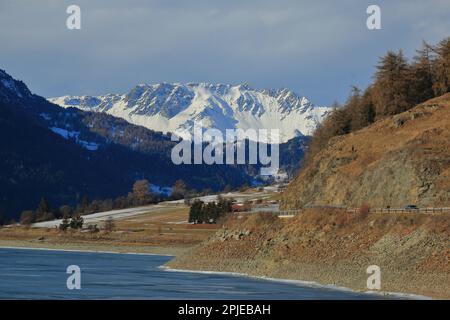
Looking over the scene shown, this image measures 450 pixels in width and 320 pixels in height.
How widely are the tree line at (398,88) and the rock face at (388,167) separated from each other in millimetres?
18031

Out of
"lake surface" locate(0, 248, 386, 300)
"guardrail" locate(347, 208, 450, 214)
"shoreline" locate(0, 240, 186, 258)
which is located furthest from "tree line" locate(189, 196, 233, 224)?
"guardrail" locate(347, 208, 450, 214)

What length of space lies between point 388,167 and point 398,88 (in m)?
40.0

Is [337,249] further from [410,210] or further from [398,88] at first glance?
[398,88]

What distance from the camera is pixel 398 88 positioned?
440 feet

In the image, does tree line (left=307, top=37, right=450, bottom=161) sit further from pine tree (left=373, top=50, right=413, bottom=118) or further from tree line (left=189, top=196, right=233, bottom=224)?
tree line (left=189, top=196, right=233, bottom=224)

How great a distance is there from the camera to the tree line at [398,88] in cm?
13462

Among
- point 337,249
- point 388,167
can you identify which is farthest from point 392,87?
point 337,249

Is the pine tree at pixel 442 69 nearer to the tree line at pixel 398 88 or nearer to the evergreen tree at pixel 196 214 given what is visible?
the tree line at pixel 398 88

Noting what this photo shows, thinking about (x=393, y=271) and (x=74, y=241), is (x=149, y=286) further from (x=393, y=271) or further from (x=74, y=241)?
(x=74, y=241)

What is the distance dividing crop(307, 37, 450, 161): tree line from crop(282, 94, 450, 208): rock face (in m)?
18.0

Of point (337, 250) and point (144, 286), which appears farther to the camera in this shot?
point (337, 250)

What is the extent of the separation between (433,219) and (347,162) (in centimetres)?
2848
